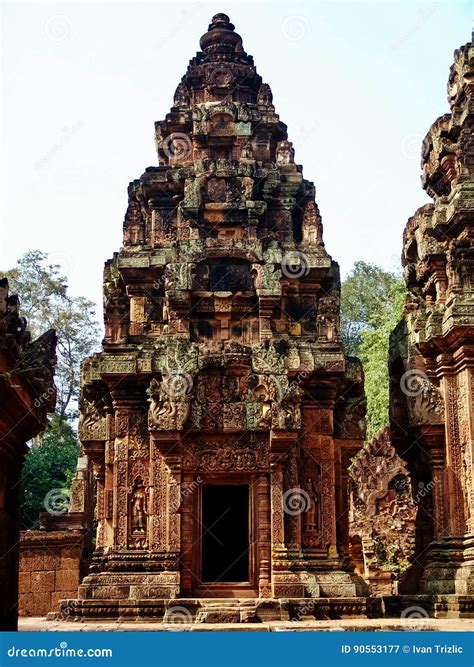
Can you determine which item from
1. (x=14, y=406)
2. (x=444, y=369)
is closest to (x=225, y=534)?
(x=444, y=369)

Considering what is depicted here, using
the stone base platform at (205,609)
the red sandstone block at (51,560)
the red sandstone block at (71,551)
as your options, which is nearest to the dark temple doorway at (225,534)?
the stone base platform at (205,609)

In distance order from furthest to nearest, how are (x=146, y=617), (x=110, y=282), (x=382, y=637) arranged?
1. (x=110, y=282)
2. (x=146, y=617)
3. (x=382, y=637)

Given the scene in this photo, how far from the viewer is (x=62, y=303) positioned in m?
40.6

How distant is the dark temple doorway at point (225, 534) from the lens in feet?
55.6

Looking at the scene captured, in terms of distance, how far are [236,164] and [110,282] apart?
3299mm

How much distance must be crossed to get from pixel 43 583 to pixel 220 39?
39.5 feet

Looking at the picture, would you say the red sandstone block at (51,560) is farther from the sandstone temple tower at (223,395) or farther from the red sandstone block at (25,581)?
the sandstone temple tower at (223,395)

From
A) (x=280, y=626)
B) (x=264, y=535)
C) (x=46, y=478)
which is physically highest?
(x=46, y=478)

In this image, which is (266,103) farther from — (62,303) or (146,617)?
(62,303)

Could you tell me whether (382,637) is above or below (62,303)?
below

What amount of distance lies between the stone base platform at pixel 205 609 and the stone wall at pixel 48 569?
→ 3533mm

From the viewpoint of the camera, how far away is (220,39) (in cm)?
2089

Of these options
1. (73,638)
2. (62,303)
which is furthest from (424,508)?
(62,303)

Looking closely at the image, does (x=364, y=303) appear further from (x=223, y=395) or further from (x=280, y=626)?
(x=280, y=626)
